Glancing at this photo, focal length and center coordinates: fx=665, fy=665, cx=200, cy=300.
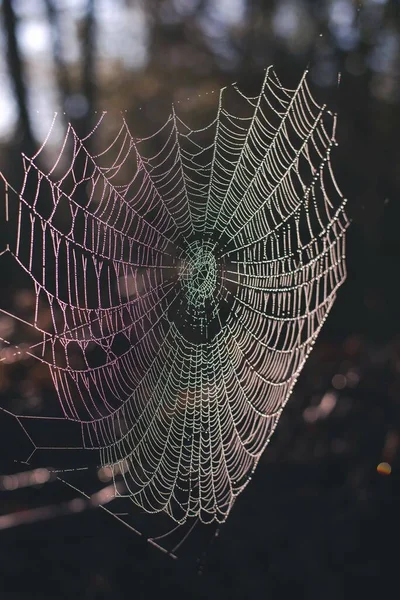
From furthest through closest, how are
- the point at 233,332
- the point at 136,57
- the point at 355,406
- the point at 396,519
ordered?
the point at 136,57, the point at 355,406, the point at 396,519, the point at 233,332

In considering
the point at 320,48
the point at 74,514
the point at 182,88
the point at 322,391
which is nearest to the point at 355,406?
the point at 322,391

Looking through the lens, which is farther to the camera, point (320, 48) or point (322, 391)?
point (320, 48)

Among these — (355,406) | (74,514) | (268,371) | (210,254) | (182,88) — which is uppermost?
(182,88)

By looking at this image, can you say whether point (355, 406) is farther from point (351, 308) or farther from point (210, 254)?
point (210, 254)

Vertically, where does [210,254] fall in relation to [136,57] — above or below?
below

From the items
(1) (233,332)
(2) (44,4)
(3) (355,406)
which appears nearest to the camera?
(1) (233,332)

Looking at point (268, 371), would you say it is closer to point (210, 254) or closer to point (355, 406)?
point (210, 254)
